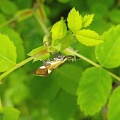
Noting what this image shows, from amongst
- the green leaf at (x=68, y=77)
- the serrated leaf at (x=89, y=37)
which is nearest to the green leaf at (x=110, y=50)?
the serrated leaf at (x=89, y=37)

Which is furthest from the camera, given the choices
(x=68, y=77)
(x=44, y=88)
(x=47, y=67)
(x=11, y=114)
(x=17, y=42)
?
(x=44, y=88)

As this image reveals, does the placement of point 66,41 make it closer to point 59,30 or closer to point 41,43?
point 59,30

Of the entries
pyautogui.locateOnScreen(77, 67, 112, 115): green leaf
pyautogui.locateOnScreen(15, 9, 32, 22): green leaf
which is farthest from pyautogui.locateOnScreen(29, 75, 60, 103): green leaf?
pyautogui.locateOnScreen(77, 67, 112, 115): green leaf

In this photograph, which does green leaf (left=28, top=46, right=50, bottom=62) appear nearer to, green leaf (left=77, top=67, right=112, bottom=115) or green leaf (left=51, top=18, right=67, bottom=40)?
green leaf (left=51, top=18, right=67, bottom=40)

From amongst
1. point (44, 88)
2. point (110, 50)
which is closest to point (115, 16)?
point (44, 88)

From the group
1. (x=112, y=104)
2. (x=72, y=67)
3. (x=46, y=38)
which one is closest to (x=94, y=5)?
(x=72, y=67)
